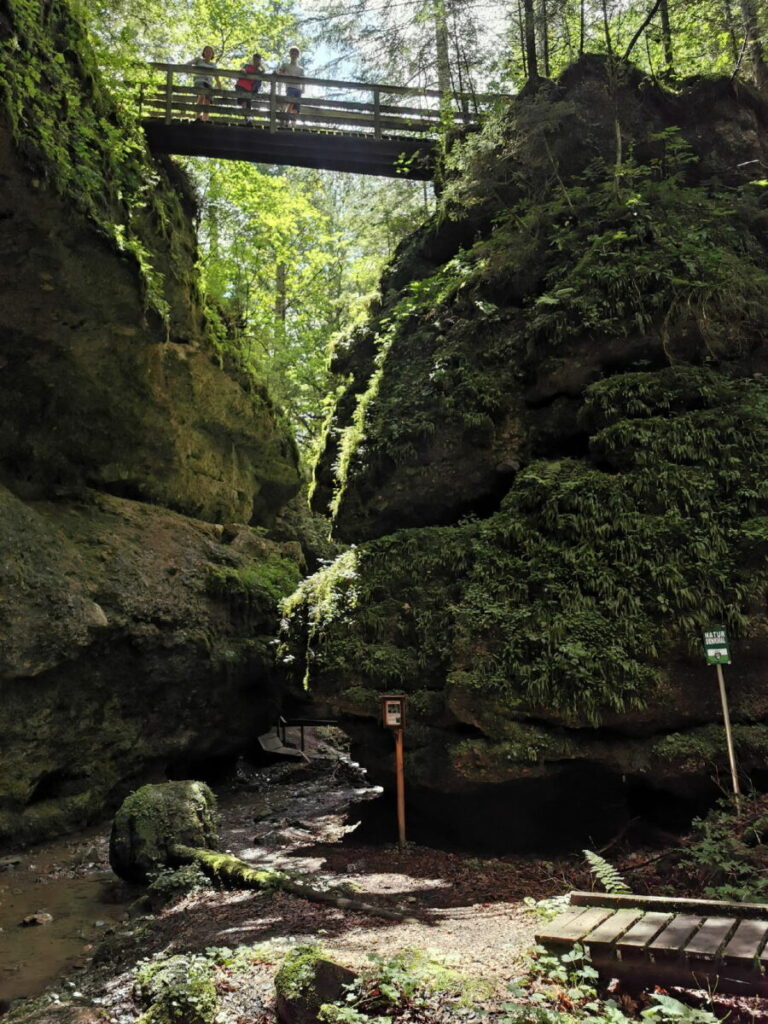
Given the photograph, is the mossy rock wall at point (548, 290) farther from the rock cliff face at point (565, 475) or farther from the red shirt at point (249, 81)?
the red shirt at point (249, 81)

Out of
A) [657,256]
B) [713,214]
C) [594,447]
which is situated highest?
[713,214]

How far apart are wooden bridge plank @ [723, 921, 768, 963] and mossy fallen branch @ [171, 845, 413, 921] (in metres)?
2.92

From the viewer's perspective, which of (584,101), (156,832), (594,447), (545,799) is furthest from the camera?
(584,101)

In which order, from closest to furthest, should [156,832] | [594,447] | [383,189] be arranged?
[156,832] → [594,447] → [383,189]

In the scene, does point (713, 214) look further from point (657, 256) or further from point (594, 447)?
point (594, 447)

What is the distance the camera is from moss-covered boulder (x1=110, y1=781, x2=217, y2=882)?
771 cm

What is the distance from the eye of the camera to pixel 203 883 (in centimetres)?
725

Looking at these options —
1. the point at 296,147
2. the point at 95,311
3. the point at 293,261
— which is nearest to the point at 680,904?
the point at 95,311

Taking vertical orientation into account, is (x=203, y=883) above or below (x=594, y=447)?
below

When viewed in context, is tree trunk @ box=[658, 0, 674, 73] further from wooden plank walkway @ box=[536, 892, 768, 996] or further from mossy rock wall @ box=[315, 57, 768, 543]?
wooden plank walkway @ box=[536, 892, 768, 996]

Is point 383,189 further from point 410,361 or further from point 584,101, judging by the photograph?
point 410,361

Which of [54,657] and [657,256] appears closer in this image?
[54,657]

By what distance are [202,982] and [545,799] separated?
540 centimetres

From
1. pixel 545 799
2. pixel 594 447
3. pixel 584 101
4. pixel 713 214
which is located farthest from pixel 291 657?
pixel 584 101
